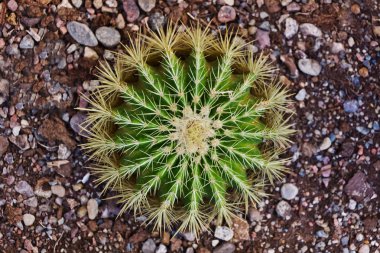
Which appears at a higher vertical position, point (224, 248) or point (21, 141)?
point (21, 141)

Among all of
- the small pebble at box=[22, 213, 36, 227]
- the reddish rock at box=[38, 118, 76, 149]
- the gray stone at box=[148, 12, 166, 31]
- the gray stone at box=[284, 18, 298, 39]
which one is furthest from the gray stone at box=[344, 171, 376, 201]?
the small pebble at box=[22, 213, 36, 227]

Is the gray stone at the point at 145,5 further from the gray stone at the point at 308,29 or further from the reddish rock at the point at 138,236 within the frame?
the reddish rock at the point at 138,236

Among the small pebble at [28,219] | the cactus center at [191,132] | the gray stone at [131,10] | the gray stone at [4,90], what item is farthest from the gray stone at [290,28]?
the small pebble at [28,219]

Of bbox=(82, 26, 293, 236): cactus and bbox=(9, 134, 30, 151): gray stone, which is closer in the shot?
bbox=(82, 26, 293, 236): cactus

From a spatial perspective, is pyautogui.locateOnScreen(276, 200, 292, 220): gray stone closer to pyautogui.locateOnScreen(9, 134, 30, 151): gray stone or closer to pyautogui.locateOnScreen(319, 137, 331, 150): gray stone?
pyautogui.locateOnScreen(319, 137, 331, 150): gray stone

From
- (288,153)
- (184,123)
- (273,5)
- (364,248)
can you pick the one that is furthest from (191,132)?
(364,248)

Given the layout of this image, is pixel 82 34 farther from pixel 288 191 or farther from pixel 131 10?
pixel 288 191

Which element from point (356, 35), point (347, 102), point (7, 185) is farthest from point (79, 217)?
point (356, 35)

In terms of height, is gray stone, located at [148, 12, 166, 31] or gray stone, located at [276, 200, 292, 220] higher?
gray stone, located at [148, 12, 166, 31]
